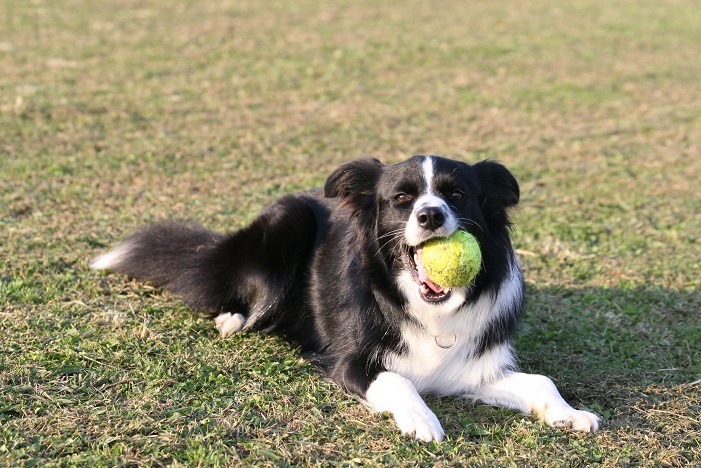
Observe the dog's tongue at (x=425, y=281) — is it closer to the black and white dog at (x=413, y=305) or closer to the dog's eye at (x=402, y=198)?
the black and white dog at (x=413, y=305)

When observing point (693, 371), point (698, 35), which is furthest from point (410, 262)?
point (698, 35)

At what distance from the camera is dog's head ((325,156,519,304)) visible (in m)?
3.99

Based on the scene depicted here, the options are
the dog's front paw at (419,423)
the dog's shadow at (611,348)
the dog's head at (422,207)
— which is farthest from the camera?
the dog's shadow at (611,348)

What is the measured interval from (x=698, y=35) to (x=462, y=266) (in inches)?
578

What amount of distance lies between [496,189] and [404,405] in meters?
1.25

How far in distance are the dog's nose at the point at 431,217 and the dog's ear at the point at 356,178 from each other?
1.83 feet

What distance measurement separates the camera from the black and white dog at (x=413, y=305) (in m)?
4.02

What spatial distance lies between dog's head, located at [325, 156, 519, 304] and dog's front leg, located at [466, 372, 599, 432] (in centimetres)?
53

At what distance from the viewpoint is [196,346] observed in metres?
4.70

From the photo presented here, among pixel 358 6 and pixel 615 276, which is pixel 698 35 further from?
pixel 615 276

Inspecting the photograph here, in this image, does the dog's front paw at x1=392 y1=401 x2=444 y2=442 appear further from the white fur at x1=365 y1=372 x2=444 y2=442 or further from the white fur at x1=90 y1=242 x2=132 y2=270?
the white fur at x1=90 y1=242 x2=132 y2=270

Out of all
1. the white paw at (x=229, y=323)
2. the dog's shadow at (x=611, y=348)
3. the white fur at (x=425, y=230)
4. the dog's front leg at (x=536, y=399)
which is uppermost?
the white fur at (x=425, y=230)

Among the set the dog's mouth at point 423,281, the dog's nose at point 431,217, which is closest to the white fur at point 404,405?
the dog's mouth at point 423,281

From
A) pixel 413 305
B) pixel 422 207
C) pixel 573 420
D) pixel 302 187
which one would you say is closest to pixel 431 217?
pixel 422 207
